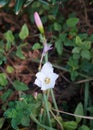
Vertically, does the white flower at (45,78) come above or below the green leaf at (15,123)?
above

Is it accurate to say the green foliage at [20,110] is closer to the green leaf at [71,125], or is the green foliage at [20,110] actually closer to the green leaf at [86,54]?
the green leaf at [71,125]

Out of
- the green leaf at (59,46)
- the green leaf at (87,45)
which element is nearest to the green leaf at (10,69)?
the green leaf at (59,46)

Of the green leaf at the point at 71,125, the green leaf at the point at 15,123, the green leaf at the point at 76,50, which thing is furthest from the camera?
the green leaf at the point at 76,50

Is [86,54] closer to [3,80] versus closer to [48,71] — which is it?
[48,71]

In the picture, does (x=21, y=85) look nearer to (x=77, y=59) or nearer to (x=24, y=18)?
(x=77, y=59)

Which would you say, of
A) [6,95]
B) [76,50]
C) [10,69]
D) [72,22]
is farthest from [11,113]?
[72,22]

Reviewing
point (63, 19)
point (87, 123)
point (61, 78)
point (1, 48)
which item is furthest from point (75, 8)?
point (87, 123)

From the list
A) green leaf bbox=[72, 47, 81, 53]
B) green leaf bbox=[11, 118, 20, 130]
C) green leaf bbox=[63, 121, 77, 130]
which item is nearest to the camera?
green leaf bbox=[11, 118, 20, 130]

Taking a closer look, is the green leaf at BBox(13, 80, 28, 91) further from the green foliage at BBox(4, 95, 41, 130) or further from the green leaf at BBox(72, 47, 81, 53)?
the green leaf at BBox(72, 47, 81, 53)

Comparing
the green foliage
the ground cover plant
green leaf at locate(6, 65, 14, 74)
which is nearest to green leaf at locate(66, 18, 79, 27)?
the ground cover plant
